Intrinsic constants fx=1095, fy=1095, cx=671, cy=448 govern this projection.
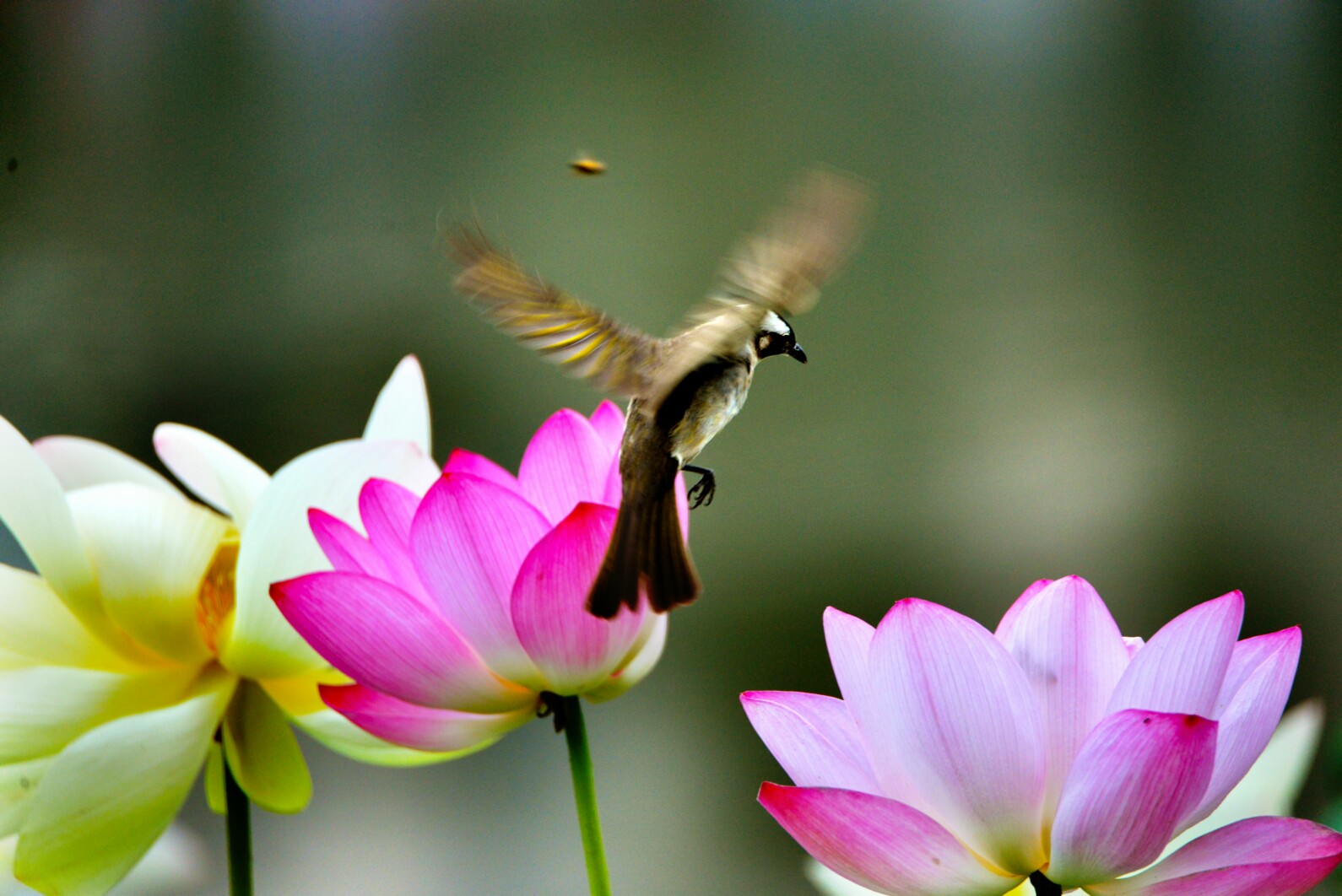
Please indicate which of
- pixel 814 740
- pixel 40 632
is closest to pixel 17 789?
pixel 40 632

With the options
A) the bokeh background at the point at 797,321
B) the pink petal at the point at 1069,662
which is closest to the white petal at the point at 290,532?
the pink petal at the point at 1069,662

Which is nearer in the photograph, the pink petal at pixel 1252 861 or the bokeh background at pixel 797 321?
the pink petal at pixel 1252 861

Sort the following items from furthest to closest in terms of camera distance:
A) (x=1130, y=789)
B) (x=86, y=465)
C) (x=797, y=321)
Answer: (x=797, y=321) → (x=86, y=465) → (x=1130, y=789)

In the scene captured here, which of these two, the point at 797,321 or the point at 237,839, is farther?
the point at 797,321

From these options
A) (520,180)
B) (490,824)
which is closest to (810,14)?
(520,180)

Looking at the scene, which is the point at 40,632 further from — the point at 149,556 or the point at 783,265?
the point at 783,265

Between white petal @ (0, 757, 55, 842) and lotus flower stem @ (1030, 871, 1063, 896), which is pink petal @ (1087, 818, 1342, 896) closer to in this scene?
lotus flower stem @ (1030, 871, 1063, 896)

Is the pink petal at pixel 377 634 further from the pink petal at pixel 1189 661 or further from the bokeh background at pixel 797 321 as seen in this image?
the bokeh background at pixel 797 321
